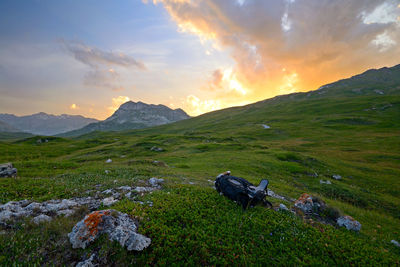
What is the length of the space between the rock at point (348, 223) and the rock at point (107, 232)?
13019 mm

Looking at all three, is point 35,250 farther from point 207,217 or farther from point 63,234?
point 207,217

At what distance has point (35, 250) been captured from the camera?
5.95m

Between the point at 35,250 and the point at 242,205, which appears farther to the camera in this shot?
the point at 242,205

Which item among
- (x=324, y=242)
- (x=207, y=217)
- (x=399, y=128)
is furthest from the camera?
(x=399, y=128)

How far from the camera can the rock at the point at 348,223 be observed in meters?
11.2

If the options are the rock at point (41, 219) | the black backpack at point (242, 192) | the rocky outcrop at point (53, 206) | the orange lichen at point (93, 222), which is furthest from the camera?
the black backpack at point (242, 192)

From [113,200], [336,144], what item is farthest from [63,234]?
Result: [336,144]

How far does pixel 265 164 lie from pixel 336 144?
141 ft

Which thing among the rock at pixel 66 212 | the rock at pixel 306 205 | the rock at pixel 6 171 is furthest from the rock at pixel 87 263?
the rock at pixel 6 171

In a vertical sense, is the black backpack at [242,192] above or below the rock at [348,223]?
above

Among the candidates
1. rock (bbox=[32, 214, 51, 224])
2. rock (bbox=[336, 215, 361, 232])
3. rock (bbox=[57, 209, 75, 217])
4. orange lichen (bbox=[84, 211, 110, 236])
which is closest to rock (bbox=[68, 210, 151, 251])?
orange lichen (bbox=[84, 211, 110, 236])

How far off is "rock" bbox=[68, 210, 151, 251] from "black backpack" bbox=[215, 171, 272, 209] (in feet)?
20.5

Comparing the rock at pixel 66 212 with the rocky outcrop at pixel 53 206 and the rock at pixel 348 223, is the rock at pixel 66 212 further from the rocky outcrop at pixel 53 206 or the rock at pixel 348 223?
the rock at pixel 348 223

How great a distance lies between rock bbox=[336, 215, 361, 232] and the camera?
1122 centimetres
